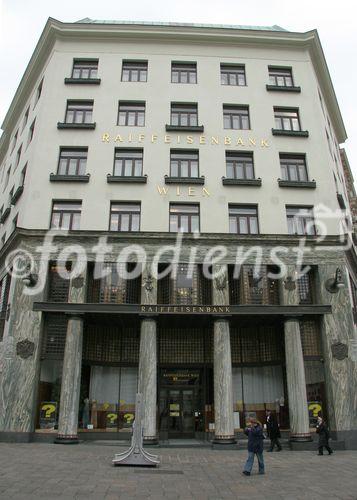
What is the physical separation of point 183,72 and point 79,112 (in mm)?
7768

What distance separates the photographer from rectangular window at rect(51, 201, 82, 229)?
81.9 ft

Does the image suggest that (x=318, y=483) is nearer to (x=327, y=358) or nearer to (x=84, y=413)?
(x=327, y=358)

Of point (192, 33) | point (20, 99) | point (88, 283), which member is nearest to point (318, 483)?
point (88, 283)

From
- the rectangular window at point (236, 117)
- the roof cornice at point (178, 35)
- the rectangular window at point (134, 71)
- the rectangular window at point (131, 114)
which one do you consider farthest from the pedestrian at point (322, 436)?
the roof cornice at point (178, 35)

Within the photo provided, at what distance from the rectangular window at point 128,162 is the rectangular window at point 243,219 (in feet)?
20.3

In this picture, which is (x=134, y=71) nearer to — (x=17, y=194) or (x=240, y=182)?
(x=240, y=182)

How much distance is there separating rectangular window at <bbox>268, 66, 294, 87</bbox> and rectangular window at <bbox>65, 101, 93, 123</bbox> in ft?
41.0

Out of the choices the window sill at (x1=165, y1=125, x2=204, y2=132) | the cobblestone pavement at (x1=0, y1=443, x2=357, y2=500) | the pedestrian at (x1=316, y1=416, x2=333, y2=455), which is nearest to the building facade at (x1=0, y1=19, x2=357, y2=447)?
the window sill at (x1=165, y1=125, x2=204, y2=132)

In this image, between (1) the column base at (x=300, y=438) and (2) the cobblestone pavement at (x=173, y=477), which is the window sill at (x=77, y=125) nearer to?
(2) the cobblestone pavement at (x=173, y=477)

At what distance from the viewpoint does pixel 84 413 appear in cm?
2327

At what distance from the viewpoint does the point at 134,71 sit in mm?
30000

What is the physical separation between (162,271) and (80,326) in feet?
17.4

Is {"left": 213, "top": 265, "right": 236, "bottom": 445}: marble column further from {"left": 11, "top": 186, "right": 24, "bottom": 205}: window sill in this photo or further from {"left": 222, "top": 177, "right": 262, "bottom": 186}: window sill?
{"left": 11, "top": 186, "right": 24, "bottom": 205}: window sill

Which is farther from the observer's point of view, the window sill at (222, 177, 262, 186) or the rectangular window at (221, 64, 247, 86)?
the rectangular window at (221, 64, 247, 86)
